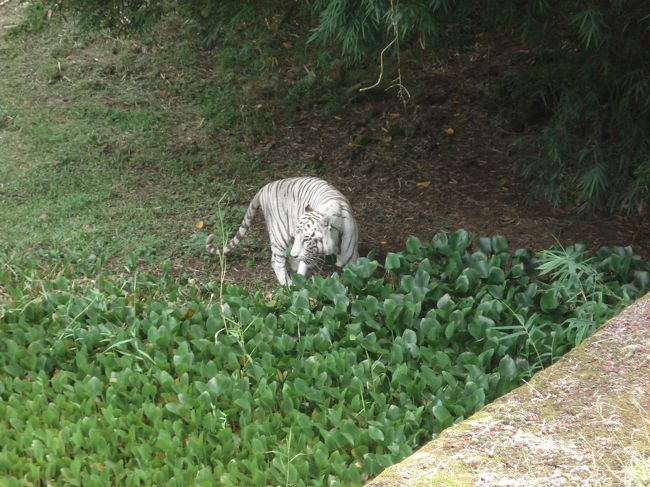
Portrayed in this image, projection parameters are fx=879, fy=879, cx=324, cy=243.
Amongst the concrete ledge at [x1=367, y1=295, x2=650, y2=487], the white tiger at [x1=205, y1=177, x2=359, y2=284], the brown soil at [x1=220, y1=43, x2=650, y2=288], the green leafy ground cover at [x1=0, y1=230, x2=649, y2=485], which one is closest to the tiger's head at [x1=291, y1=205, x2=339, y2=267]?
the white tiger at [x1=205, y1=177, x2=359, y2=284]

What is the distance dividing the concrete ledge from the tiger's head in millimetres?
2299

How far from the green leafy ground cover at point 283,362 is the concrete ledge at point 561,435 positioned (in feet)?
1.95

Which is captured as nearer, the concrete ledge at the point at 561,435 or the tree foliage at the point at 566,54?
the concrete ledge at the point at 561,435

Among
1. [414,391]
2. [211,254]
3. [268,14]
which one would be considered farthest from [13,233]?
[414,391]

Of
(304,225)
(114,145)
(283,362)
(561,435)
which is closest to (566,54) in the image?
(304,225)

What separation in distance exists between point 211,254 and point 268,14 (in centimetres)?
195

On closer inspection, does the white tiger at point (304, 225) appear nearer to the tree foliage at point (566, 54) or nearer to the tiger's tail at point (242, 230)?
the tiger's tail at point (242, 230)

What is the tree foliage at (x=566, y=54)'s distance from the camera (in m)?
5.13

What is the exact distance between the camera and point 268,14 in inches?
265

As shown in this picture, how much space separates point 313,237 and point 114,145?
310 centimetres

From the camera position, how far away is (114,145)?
25.5ft

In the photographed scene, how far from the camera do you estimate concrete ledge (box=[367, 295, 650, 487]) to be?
2.59 meters

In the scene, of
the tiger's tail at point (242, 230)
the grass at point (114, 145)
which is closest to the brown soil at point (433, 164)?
the tiger's tail at point (242, 230)

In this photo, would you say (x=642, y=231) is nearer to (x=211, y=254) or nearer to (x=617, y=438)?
(x=211, y=254)
